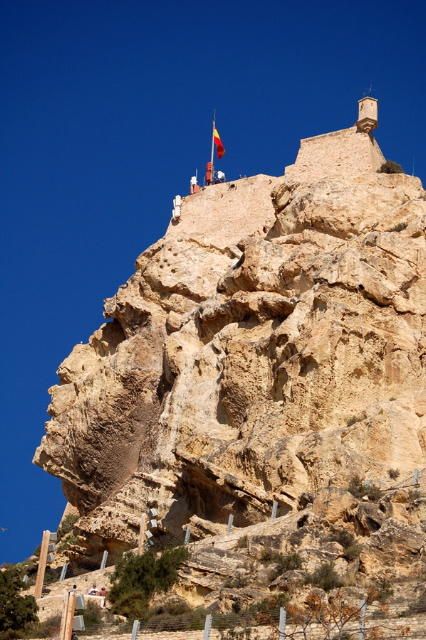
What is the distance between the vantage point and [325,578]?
79.6ft

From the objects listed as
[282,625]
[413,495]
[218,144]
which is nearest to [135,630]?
[282,625]

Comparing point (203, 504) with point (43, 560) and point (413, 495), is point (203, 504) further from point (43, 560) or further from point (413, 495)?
point (413, 495)

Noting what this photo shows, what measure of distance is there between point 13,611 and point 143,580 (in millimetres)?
2872

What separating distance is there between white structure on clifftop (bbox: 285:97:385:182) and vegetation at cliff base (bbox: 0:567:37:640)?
61.6 ft

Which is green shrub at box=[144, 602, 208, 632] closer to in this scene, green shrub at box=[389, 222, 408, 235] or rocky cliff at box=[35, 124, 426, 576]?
rocky cliff at box=[35, 124, 426, 576]

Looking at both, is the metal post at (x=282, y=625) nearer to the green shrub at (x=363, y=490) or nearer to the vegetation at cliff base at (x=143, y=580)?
the vegetation at cliff base at (x=143, y=580)

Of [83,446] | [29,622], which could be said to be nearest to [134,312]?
[83,446]

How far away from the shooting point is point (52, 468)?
42.9 meters

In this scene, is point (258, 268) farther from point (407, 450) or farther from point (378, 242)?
point (407, 450)

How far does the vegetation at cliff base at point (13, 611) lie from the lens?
81.7 feet

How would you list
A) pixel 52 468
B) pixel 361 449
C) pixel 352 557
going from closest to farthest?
1. pixel 352 557
2. pixel 361 449
3. pixel 52 468

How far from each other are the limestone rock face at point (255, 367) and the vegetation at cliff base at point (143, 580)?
9.44 ft

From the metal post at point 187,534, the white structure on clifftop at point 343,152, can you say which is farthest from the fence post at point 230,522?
the white structure on clifftop at point 343,152

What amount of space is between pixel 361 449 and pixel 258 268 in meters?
7.83
